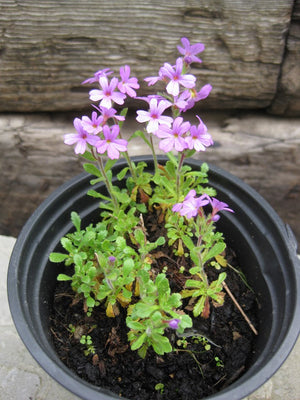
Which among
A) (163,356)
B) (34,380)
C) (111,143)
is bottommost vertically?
(34,380)

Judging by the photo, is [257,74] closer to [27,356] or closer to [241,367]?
[241,367]

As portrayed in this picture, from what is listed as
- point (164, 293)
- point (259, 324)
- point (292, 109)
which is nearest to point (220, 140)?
point (292, 109)

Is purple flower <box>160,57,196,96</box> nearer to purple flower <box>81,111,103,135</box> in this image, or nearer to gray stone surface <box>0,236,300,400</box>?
purple flower <box>81,111,103,135</box>

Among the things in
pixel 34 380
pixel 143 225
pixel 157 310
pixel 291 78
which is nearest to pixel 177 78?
pixel 143 225

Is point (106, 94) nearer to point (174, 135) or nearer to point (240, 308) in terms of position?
point (174, 135)

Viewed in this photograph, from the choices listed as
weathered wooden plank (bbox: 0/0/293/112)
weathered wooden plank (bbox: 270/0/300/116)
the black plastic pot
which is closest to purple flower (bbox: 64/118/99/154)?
the black plastic pot

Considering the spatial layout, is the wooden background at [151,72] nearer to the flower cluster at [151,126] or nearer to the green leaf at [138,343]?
the flower cluster at [151,126]
